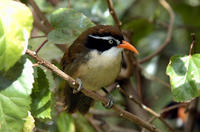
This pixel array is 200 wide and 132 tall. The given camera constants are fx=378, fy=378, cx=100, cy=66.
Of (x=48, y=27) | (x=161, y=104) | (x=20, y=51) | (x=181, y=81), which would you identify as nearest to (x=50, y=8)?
(x=48, y=27)

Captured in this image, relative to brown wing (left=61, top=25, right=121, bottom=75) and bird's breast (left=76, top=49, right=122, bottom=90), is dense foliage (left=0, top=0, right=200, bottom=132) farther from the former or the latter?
bird's breast (left=76, top=49, right=122, bottom=90)

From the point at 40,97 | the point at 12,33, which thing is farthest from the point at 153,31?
the point at 12,33

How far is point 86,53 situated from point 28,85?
1092 mm

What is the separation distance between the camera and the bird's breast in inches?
110

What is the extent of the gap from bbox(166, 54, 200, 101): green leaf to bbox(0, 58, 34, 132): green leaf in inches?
32.8

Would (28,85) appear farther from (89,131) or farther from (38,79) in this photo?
(89,131)

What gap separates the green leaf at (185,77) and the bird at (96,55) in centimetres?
60

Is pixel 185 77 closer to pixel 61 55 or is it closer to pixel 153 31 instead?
pixel 61 55

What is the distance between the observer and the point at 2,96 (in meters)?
1.79

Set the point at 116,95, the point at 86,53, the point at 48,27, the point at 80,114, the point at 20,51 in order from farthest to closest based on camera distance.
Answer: the point at 116,95, the point at 80,114, the point at 48,27, the point at 86,53, the point at 20,51

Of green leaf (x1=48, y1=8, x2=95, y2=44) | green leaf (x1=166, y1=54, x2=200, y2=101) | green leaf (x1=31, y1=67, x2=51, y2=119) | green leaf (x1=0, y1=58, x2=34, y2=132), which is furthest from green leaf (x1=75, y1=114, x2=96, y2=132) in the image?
green leaf (x1=0, y1=58, x2=34, y2=132)

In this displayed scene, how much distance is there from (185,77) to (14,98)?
0.98 metres

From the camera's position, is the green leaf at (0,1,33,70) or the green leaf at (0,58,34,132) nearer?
the green leaf at (0,1,33,70)

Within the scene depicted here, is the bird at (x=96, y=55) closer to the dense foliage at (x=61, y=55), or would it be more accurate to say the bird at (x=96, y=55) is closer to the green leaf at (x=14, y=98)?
the dense foliage at (x=61, y=55)
